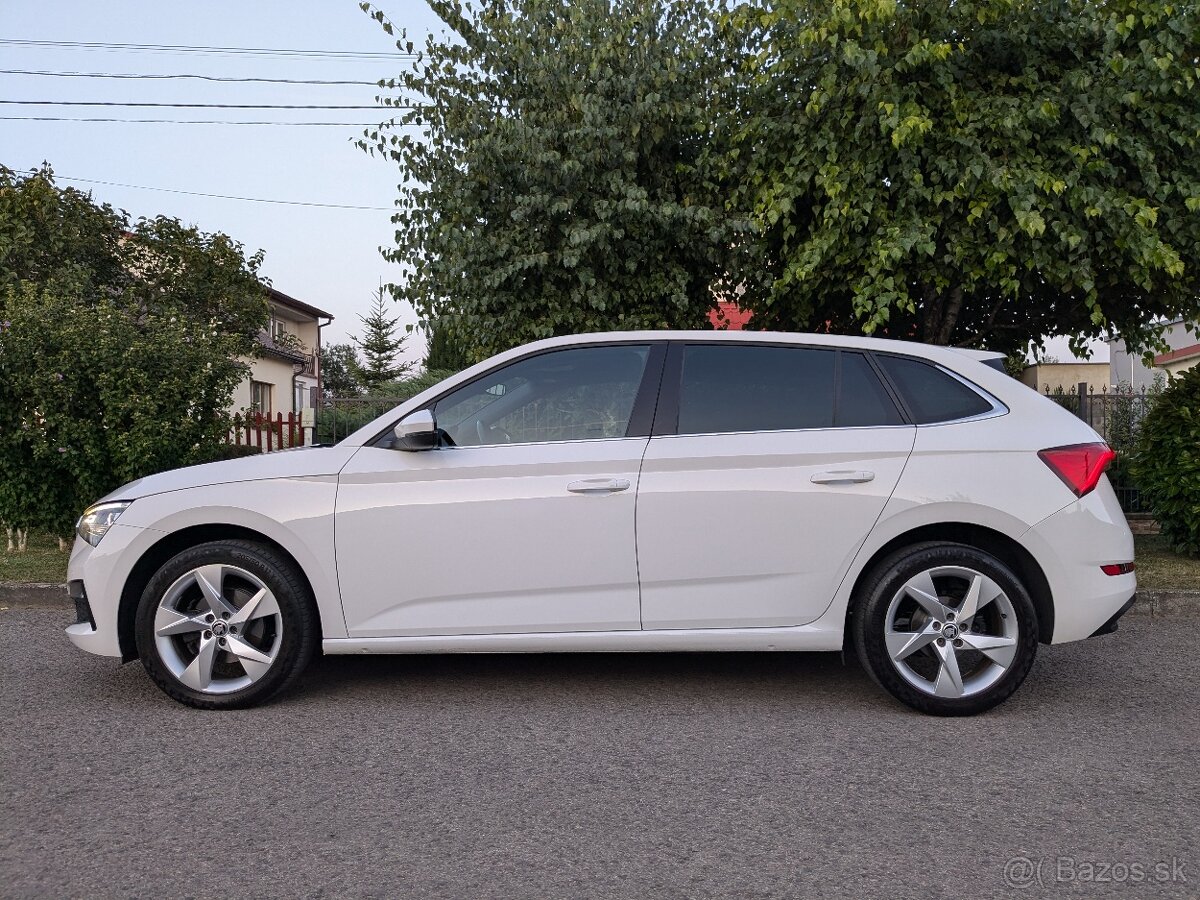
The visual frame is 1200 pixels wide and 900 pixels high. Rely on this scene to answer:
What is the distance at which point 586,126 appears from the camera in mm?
9344

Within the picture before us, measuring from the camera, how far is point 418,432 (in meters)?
4.96

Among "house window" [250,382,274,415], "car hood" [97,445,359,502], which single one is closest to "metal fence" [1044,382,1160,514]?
"car hood" [97,445,359,502]

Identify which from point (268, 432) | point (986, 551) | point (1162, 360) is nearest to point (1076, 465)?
point (986, 551)

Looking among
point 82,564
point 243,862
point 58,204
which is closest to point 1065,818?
point 243,862

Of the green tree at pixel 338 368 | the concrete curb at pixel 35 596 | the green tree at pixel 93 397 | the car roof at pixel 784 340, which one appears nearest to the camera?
the car roof at pixel 784 340

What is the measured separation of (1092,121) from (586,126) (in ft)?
13.1

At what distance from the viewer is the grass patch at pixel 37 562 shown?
8.51m

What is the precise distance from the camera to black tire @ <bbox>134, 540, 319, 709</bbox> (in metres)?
5.04

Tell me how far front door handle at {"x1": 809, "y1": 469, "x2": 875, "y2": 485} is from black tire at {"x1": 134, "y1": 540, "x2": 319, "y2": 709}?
92.1 inches

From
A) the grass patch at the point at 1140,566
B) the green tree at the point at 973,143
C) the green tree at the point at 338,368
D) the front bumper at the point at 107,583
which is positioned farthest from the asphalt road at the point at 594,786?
the green tree at the point at 338,368

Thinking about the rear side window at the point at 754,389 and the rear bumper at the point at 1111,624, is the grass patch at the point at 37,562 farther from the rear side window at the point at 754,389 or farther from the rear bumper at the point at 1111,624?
the rear bumper at the point at 1111,624

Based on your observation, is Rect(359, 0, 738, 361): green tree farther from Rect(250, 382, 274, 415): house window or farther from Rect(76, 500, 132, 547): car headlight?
Rect(250, 382, 274, 415): house window

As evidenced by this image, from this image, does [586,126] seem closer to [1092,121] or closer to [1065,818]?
[1092,121]

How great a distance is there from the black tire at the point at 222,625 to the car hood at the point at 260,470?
31 centimetres
